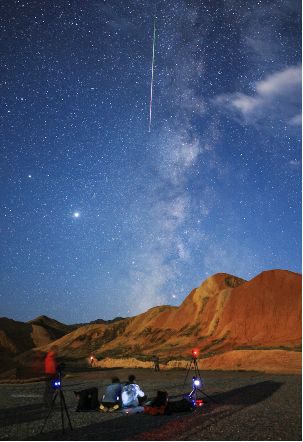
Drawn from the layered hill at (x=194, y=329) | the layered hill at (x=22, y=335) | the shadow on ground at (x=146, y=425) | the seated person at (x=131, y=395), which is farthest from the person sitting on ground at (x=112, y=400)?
the layered hill at (x=22, y=335)

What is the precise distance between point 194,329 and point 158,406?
49.6 m

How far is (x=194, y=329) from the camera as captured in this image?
5509cm

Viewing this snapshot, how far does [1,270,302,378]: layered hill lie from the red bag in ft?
60.8

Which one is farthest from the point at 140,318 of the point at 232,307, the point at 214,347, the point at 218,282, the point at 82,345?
the point at 214,347

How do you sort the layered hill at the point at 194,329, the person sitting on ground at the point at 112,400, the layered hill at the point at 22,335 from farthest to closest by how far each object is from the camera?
the layered hill at the point at 22,335
the layered hill at the point at 194,329
the person sitting on ground at the point at 112,400

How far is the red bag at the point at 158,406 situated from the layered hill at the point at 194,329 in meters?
18.5

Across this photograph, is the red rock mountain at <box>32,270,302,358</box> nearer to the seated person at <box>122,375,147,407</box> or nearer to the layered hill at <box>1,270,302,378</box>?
the layered hill at <box>1,270,302,378</box>

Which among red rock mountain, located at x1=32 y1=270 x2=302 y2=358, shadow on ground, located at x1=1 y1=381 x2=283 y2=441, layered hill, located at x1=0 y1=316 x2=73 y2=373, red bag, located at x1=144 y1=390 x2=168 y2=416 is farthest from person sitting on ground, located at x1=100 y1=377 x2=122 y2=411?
layered hill, located at x1=0 y1=316 x2=73 y2=373

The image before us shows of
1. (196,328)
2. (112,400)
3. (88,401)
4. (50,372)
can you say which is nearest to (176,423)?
(112,400)

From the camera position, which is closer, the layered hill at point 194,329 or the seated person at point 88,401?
the seated person at point 88,401

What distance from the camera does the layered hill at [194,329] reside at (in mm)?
36844

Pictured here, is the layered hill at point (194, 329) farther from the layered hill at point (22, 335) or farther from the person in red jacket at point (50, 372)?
the person in red jacket at point (50, 372)

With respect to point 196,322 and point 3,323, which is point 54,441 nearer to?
point 196,322

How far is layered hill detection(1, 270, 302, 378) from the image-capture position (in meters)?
36.8
